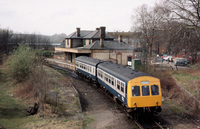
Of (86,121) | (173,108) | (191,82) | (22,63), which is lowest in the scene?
(86,121)

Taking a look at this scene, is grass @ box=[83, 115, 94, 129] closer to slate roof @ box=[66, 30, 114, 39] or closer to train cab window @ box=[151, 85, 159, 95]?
train cab window @ box=[151, 85, 159, 95]

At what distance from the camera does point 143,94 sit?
38.4 ft

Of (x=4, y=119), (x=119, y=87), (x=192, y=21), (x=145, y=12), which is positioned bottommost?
(x=4, y=119)

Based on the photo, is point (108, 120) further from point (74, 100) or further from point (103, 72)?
point (103, 72)

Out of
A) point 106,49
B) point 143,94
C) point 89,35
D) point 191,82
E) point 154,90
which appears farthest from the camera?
point 89,35

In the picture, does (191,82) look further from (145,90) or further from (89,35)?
(89,35)

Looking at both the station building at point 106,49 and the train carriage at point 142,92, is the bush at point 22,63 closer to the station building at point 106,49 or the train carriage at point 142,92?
the train carriage at point 142,92

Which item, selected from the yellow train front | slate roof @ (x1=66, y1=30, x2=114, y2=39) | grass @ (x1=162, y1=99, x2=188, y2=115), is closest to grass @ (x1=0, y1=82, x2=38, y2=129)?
the yellow train front

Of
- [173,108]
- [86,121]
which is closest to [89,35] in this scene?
[173,108]

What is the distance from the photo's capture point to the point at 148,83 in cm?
1189

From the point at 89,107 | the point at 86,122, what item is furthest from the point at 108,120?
the point at 89,107

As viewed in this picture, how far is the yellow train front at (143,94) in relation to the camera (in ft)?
38.2

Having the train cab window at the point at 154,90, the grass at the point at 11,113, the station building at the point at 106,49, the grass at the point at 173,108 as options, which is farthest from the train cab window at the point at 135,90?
the station building at the point at 106,49

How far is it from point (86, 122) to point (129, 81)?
12.3 ft
